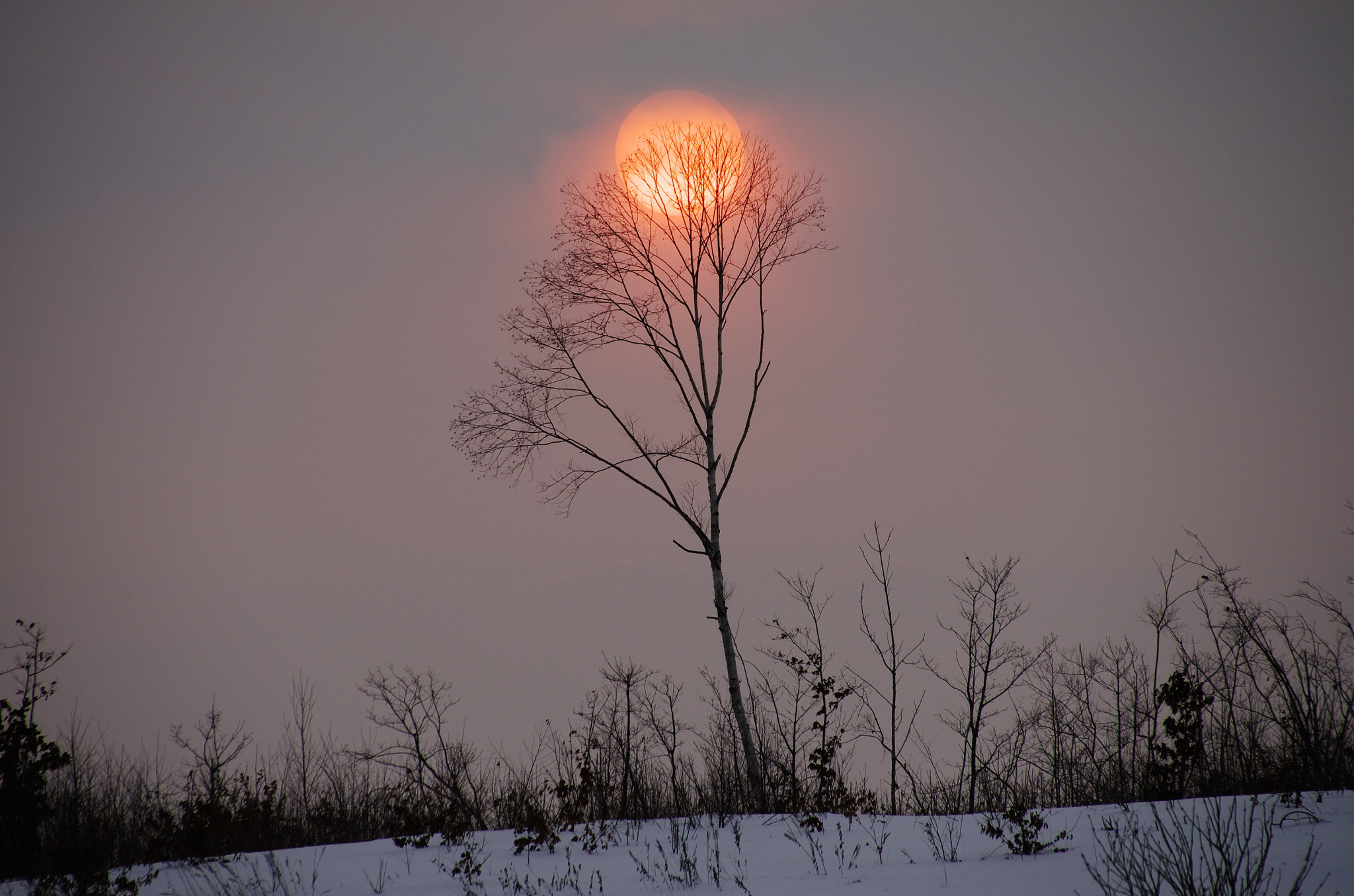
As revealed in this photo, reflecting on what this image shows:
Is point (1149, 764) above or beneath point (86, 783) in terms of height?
above

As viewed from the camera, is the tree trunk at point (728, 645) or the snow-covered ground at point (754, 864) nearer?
the snow-covered ground at point (754, 864)

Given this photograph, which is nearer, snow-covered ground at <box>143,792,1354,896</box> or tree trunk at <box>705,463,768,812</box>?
snow-covered ground at <box>143,792,1354,896</box>

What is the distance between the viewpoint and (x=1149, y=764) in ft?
34.8

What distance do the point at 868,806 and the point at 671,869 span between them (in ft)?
13.7

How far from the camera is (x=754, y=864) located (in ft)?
24.1

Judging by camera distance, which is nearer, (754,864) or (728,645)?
(754,864)

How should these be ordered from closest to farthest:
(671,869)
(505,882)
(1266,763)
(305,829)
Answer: (505,882), (671,869), (1266,763), (305,829)

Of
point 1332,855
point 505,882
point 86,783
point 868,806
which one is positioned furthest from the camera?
point 86,783

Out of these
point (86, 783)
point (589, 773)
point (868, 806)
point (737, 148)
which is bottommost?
point (86, 783)

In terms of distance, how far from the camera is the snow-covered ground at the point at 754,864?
581 cm

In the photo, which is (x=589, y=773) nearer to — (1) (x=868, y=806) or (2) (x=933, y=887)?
(1) (x=868, y=806)

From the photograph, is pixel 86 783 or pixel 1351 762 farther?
pixel 86 783

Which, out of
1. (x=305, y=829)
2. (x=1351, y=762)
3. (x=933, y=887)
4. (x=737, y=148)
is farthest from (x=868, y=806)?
(x=305, y=829)

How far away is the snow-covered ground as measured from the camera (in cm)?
581
